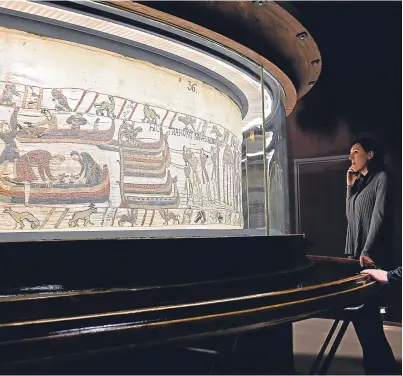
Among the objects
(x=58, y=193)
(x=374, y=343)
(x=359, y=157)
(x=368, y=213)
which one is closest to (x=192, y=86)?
(x=58, y=193)

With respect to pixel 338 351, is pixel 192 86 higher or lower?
higher

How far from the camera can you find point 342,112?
5242mm

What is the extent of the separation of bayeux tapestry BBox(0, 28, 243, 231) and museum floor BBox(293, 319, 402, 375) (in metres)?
1.34

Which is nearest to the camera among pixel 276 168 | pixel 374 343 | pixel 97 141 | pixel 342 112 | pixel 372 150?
pixel 97 141

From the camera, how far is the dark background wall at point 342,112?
4820 mm

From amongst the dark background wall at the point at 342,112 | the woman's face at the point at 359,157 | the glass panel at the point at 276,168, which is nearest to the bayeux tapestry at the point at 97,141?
the glass panel at the point at 276,168

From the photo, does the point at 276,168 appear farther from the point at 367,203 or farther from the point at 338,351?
the point at 338,351

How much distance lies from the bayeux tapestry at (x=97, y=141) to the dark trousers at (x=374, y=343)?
1.00m

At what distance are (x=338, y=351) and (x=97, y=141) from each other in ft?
8.24

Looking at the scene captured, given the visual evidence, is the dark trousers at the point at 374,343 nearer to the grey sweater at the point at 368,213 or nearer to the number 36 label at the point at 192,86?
the grey sweater at the point at 368,213

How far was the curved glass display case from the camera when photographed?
6.78 ft

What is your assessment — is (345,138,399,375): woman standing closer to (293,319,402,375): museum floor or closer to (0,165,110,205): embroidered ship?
(293,319,402,375): museum floor

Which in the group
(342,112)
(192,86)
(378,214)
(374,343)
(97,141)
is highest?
(342,112)

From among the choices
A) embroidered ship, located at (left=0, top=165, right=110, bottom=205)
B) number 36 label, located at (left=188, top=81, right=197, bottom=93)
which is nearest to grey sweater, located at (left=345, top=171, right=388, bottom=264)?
number 36 label, located at (left=188, top=81, right=197, bottom=93)
